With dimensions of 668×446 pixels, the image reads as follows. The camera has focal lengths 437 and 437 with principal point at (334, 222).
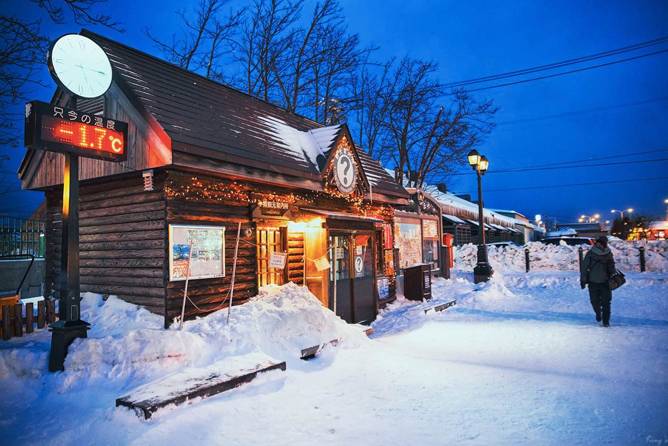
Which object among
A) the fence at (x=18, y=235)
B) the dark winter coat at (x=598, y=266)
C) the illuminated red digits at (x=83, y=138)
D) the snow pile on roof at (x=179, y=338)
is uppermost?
the illuminated red digits at (x=83, y=138)

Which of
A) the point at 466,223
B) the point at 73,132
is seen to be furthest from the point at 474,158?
the point at 73,132

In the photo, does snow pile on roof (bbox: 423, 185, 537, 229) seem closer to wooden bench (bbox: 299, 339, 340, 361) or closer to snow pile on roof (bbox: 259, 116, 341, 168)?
snow pile on roof (bbox: 259, 116, 341, 168)


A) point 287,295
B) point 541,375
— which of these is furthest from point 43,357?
point 541,375

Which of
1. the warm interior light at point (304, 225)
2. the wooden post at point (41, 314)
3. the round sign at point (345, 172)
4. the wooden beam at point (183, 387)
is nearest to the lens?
the wooden beam at point (183, 387)

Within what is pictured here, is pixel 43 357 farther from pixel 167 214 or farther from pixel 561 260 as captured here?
pixel 561 260

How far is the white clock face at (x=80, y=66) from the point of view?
264 inches

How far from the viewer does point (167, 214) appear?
8.34 meters

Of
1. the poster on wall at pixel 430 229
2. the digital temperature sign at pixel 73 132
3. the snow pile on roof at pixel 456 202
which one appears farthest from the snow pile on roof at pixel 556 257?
the digital temperature sign at pixel 73 132

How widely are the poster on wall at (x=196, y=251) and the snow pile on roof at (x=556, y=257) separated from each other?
20075 mm

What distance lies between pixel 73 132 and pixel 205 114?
3570mm

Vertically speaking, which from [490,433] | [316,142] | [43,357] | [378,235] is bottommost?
[490,433]

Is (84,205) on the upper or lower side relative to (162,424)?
upper

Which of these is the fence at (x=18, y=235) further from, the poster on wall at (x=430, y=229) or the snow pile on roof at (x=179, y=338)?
the poster on wall at (x=430, y=229)

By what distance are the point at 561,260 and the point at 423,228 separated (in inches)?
379
